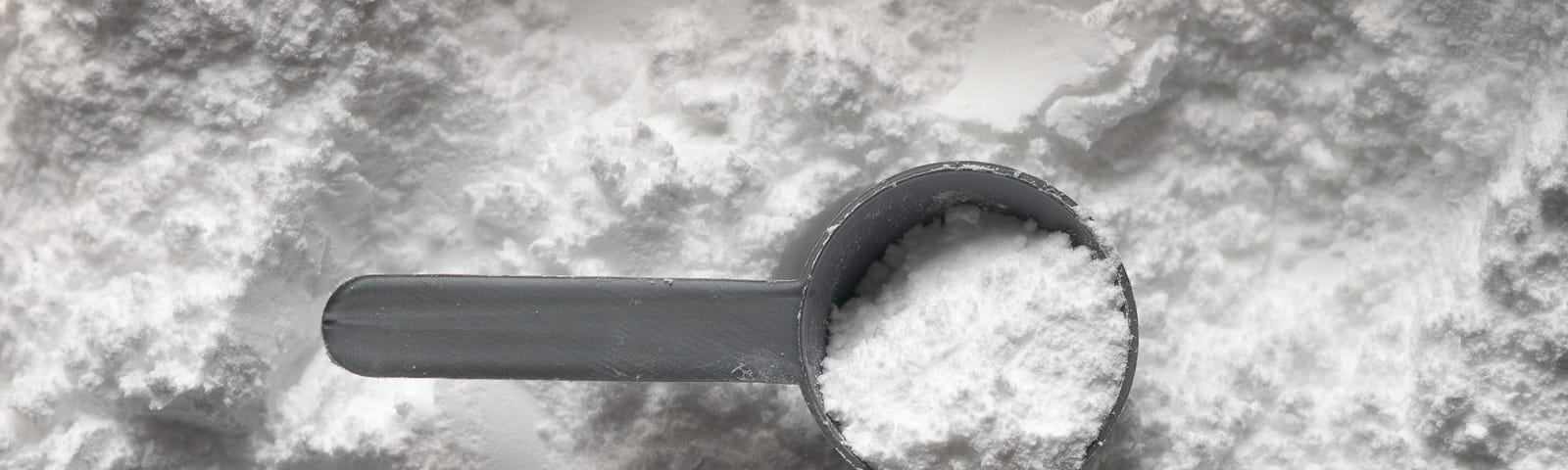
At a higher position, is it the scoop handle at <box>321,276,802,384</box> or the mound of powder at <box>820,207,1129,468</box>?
the mound of powder at <box>820,207,1129,468</box>

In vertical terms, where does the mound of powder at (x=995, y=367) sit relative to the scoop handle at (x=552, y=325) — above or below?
above

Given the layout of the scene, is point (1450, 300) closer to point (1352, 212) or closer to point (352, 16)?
point (1352, 212)

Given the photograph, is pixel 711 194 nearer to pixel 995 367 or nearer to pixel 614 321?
pixel 614 321

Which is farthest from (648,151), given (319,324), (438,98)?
(319,324)
